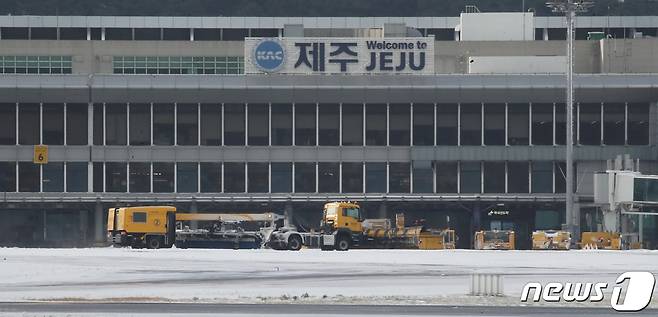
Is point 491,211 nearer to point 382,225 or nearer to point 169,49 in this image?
point 382,225

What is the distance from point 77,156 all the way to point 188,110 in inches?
394

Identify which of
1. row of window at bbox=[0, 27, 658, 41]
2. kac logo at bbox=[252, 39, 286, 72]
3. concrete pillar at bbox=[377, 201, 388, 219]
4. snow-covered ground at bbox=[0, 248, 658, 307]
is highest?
row of window at bbox=[0, 27, 658, 41]

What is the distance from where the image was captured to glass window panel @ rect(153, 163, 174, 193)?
115938 millimetres

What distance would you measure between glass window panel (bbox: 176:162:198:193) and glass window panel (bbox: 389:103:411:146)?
16587mm

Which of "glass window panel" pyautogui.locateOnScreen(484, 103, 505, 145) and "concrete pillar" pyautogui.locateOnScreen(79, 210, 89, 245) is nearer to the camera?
"glass window panel" pyautogui.locateOnScreen(484, 103, 505, 145)

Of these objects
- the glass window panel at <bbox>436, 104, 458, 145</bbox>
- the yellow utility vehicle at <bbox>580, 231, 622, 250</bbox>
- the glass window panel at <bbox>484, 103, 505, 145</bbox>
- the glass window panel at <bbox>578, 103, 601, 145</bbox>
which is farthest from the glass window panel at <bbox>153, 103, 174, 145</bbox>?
the yellow utility vehicle at <bbox>580, 231, 622, 250</bbox>

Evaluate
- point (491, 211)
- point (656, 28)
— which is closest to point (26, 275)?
point (491, 211)

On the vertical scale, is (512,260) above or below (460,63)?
below

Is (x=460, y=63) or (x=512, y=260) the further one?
(x=460, y=63)

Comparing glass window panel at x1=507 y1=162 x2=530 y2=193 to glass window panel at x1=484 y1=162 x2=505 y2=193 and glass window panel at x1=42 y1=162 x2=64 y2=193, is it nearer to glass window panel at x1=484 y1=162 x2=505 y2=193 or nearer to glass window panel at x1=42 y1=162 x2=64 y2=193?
glass window panel at x1=484 y1=162 x2=505 y2=193

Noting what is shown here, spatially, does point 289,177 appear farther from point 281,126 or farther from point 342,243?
point 342,243

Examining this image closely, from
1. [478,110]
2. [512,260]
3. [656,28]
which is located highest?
[656,28]

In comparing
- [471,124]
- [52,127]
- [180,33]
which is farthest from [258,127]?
[180,33]

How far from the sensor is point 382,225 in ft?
321
